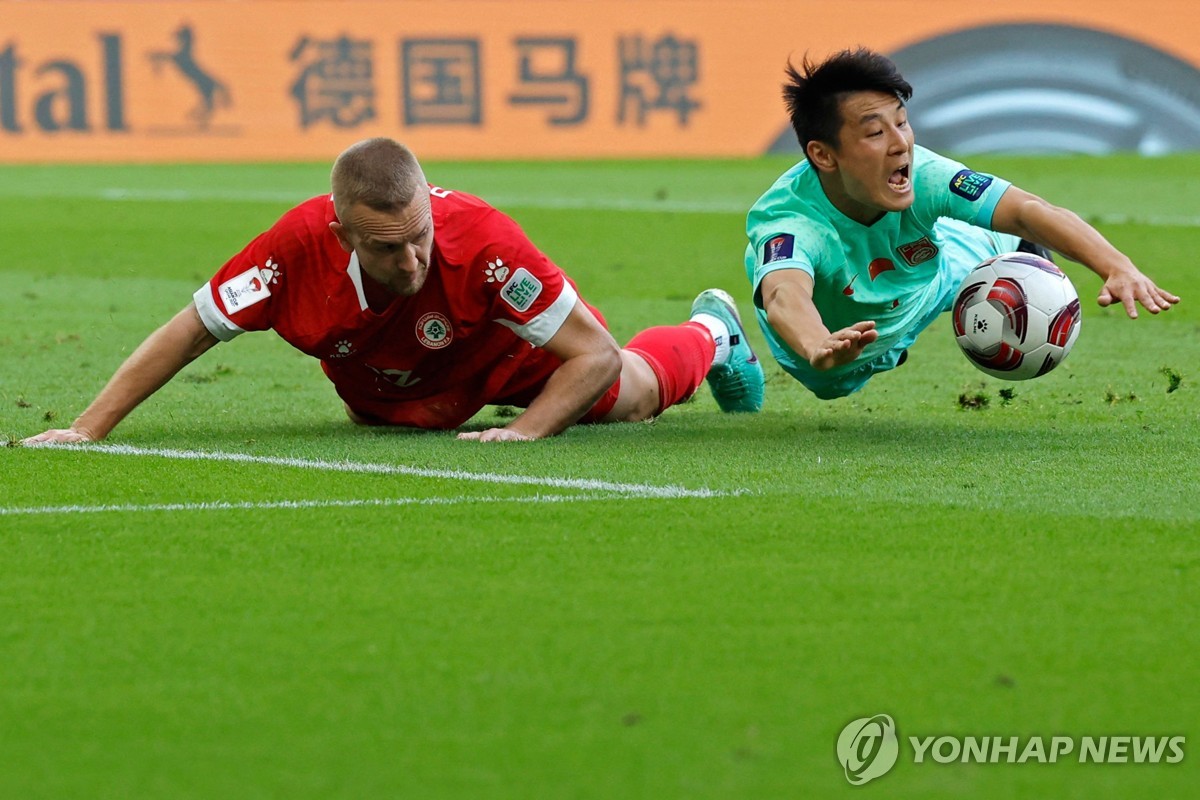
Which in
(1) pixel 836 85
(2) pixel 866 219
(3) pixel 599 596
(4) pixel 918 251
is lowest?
(3) pixel 599 596

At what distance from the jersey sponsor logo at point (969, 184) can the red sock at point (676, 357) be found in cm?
122

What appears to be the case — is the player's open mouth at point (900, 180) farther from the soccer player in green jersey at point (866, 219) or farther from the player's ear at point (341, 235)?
the player's ear at point (341, 235)

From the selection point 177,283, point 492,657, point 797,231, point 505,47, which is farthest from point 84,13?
point 492,657

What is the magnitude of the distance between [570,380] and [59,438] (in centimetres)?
150

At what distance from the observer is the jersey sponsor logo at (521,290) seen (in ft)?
18.1

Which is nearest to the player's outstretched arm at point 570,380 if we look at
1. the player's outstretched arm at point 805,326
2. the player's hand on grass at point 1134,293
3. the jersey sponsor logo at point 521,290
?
the jersey sponsor logo at point 521,290

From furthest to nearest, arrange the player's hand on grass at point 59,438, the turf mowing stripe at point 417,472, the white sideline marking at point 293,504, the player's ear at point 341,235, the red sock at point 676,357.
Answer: the red sock at point 676,357 < the player's hand on grass at point 59,438 < the player's ear at point 341,235 < the turf mowing stripe at point 417,472 < the white sideline marking at point 293,504

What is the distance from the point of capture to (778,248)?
569 cm

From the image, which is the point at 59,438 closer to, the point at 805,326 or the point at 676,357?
the point at 676,357

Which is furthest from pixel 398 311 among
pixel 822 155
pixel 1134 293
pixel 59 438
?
pixel 1134 293

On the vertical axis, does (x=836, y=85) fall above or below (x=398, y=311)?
above

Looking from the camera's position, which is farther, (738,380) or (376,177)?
(738,380)

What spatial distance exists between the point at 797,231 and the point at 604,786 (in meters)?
3.43

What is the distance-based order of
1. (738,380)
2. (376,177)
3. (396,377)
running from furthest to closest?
(738,380) → (396,377) → (376,177)
